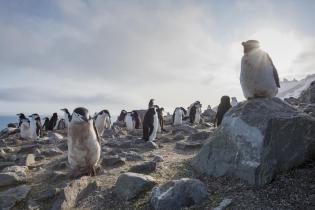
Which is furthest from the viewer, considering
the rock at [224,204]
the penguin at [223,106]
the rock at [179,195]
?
the penguin at [223,106]

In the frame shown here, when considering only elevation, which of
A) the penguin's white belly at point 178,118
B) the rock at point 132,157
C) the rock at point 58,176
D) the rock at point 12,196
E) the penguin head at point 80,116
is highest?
the penguin's white belly at point 178,118

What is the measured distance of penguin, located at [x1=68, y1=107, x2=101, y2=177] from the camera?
8219mm

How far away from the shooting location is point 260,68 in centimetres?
768

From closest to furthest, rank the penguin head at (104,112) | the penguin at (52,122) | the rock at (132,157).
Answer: the rock at (132,157) → the penguin head at (104,112) → the penguin at (52,122)

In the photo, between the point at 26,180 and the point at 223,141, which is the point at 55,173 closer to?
the point at 26,180

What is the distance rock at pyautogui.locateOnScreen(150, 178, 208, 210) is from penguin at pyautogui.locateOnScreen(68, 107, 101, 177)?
268 cm

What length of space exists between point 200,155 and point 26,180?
4.16 metres

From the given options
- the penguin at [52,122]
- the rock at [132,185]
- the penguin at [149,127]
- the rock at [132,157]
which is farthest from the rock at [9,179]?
the penguin at [52,122]

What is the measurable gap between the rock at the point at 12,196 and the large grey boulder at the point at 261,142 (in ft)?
12.9

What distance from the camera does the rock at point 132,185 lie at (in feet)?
21.8

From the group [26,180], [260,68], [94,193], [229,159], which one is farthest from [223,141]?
[26,180]

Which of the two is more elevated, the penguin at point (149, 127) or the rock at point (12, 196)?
the penguin at point (149, 127)

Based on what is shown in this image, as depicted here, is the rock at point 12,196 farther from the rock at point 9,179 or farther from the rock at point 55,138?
the rock at point 55,138

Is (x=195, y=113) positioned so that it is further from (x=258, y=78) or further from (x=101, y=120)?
(x=258, y=78)
